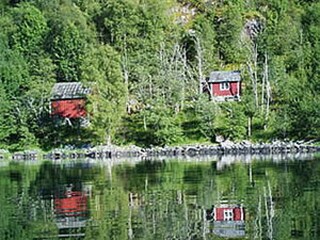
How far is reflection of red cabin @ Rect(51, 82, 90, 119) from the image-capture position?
8469cm

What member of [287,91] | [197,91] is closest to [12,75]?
[197,91]

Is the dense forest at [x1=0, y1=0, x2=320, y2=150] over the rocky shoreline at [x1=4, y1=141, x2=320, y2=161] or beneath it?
over

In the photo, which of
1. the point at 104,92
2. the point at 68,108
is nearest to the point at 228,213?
the point at 104,92

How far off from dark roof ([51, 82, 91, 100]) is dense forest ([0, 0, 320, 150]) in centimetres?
132

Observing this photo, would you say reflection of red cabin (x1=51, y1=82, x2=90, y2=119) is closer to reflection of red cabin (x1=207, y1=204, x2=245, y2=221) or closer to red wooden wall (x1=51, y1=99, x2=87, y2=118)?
red wooden wall (x1=51, y1=99, x2=87, y2=118)

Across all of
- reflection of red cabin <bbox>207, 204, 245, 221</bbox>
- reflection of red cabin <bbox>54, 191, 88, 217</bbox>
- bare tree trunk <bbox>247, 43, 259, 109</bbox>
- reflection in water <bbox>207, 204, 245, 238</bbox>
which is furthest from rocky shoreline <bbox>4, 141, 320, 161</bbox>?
reflection in water <bbox>207, 204, 245, 238</bbox>

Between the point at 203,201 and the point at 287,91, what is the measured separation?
46.5 meters

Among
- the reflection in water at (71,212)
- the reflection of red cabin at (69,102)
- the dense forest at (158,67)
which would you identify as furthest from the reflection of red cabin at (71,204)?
the reflection of red cabin at (69,102)

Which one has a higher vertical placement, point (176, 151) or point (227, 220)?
point (176, 151)

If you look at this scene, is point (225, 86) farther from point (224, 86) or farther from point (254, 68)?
point (254, 68)

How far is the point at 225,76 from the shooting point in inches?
3514

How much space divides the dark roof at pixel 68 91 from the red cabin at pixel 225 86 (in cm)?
1528

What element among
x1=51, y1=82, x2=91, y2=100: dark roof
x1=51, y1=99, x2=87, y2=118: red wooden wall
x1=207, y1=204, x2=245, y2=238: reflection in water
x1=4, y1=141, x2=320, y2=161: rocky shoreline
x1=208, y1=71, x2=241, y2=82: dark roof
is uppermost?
x1=208, y1=71, x2=241, y2=82: dark roof

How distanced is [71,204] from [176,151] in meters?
36.1
